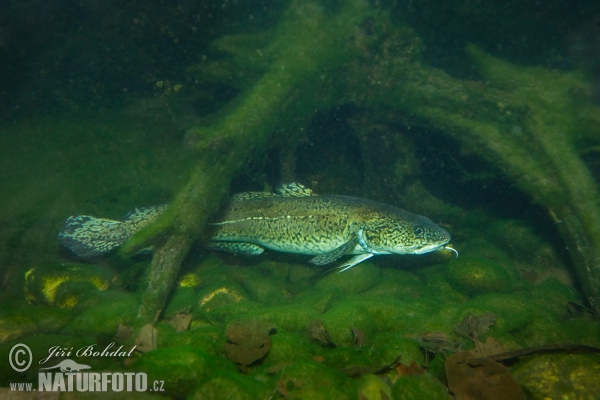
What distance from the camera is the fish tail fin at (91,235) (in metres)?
5.39

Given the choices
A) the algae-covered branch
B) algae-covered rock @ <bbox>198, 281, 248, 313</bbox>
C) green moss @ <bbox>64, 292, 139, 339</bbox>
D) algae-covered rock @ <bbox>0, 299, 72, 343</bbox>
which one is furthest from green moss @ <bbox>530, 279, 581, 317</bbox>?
algae-covered rock @ <bbox>0, 299, 72, 343</bbox>

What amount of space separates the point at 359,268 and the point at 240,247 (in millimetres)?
2644

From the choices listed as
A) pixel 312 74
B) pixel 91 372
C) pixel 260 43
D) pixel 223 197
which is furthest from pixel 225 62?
pixel 91 372

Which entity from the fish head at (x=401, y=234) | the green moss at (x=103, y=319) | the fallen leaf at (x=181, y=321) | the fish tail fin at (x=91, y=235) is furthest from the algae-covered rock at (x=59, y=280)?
the fish head at (x=401, y=234)

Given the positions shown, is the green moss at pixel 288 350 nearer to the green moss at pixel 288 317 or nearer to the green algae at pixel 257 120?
the green moss at pixel 288 317

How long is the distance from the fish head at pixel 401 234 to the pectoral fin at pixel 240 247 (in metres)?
2.30

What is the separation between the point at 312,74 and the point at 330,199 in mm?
2678

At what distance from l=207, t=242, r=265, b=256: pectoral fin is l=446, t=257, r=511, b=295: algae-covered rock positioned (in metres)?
3.95

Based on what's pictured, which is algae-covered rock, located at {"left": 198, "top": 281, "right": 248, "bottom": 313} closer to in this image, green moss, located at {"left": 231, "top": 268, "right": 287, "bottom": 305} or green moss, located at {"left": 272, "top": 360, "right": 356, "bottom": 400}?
green moss, located at {"left": 231, "top": 268, "right": 287, "bottom": 305}

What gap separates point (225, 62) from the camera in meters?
6.87

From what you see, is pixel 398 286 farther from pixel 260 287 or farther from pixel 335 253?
pixel 260 287

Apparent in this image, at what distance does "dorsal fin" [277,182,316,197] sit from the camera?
6711 mm

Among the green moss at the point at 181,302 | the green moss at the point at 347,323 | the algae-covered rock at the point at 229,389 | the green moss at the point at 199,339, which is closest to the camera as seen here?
the algae-covered rock at the point at 229,389

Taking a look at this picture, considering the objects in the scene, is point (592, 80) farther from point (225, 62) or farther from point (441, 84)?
point (225, 62)
